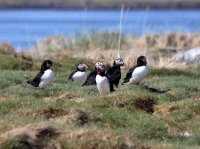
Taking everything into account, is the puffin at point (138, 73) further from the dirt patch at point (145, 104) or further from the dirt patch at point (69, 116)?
the dirt patch at point (69, 116)

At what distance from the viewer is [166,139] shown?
34.5 ft

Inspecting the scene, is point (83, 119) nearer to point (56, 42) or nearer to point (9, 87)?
point (9, 87)

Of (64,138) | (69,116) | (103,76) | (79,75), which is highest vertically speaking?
(64,138)

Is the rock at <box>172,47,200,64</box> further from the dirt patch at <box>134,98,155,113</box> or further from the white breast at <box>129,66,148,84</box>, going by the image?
the dirt patch at <box>134,98,155,113</box>

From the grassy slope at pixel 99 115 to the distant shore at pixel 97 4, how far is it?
328 ft

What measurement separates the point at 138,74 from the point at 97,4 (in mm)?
106808

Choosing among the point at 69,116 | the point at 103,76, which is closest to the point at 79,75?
the point at 103,76

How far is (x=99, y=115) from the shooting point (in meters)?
10.9

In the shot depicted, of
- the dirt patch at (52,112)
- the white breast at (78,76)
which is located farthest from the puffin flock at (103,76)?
the dirt patch at (52,112)

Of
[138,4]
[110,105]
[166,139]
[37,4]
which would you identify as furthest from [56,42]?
[37,4]

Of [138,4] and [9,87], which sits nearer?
[9,87]

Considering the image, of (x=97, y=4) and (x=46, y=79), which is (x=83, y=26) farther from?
(x=97, y=4)

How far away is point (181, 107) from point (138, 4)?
102 meters

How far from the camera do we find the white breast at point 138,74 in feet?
46.5
